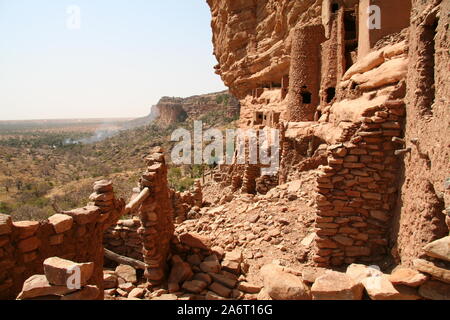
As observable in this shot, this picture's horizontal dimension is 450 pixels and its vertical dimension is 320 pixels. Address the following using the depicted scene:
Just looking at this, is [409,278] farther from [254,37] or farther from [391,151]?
[254,37]

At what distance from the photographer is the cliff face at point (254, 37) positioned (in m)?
17.8

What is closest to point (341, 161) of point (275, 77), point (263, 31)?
point (275, 77)

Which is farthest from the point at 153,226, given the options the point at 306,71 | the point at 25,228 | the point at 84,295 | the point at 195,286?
the point at 306,71

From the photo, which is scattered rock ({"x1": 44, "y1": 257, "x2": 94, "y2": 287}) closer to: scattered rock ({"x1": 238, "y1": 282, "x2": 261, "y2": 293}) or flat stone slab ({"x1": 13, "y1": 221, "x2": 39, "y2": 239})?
flat stone slab ({"x1": 13, "y1": 221, "x2": 39, "y2": 239})

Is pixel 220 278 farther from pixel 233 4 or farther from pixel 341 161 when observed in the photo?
pixel 233 4

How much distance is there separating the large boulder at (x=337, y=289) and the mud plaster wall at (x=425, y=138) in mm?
1248

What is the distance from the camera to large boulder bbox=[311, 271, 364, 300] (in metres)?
2.58

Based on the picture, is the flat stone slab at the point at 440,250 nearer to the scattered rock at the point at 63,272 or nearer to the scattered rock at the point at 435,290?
the scattered rock at the point at 435,290

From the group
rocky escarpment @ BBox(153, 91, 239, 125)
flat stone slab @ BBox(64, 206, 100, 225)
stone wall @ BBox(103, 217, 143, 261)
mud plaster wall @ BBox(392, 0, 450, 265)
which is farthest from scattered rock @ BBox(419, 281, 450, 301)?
rocky escarpment @ BBox(153, 91, 239, 125)

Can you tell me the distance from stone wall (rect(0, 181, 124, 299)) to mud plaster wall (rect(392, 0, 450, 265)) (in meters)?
3.67
